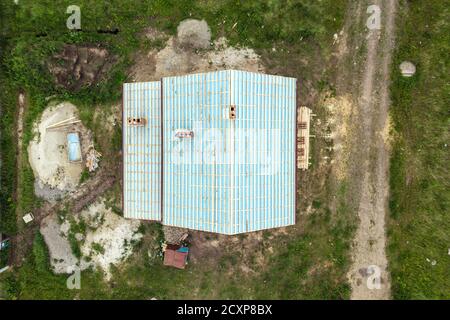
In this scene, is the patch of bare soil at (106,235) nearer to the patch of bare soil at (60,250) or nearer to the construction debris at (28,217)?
the patch of bare soil at (60,250)

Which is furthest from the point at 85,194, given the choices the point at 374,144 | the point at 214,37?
the point at 374,144

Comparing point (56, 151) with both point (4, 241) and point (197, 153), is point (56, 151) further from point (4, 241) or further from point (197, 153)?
point (197, 153)

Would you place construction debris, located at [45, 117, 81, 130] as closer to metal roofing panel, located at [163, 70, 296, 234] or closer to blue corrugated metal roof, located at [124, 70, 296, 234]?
blue corrugated metal roof, located at [124, 70, 296, 234]

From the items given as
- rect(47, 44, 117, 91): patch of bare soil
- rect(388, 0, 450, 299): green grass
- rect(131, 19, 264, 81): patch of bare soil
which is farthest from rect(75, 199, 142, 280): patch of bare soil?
rect(388, 0, 450, 299): green grass

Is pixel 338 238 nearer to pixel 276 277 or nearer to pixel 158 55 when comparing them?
pixel 276 277
